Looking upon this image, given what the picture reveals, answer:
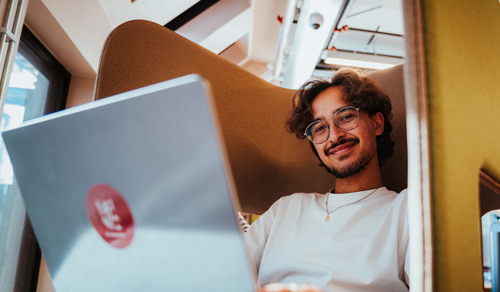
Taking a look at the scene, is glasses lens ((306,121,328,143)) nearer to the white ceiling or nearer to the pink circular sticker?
the pink circular sticker

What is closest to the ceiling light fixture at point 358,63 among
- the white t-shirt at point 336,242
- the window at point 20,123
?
the window at point 20,123

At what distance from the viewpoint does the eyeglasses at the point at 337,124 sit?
1.15 metres

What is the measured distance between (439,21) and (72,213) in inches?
22.4

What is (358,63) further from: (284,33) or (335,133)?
(335,133)

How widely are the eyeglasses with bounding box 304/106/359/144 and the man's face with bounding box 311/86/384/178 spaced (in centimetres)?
1

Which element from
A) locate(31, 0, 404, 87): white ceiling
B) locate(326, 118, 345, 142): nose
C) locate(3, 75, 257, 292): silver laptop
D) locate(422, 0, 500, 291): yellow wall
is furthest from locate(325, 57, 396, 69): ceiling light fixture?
locate(3, 75, 257, 292): silver laptop

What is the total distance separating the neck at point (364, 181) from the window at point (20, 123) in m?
2.01

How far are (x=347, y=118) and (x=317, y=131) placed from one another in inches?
4.5

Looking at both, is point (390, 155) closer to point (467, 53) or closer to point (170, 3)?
point (467, 53)

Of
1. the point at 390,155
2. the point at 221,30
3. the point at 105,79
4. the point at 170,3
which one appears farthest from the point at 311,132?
the point at 221,30

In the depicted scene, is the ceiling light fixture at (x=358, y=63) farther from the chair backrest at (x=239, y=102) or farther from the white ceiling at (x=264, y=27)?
the chair backrest at (x=239, y=102)

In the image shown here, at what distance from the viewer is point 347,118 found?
1.16 metres

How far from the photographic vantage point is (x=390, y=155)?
113 cm

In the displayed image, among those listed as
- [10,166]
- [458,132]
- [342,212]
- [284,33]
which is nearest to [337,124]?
[342,212]
